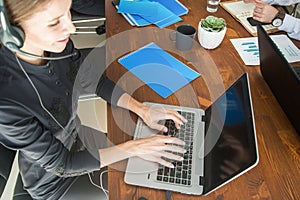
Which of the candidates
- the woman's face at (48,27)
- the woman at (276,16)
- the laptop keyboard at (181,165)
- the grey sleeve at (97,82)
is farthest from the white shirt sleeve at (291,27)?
the woman's face at (48,27)

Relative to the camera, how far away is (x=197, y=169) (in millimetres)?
939

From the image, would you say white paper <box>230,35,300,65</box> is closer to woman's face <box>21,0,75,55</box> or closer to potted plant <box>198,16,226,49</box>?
potted plant <box>198,16,226,49</box>

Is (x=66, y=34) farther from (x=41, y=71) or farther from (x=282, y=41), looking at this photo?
(x=282, y=41)

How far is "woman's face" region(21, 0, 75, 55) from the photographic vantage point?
0.82m

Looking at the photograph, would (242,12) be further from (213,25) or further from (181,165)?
(181,165)

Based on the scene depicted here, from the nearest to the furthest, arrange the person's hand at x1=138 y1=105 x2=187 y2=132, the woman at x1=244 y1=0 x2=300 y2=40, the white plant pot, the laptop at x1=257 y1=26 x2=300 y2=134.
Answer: the laptop at x1=257 y1=26 x2=300 y2=134, the person's hand at x1=138 y1=105 x2=187 y2=132, the white plant pot, the woman at x1=244 y1=0 x2=300 y2=40

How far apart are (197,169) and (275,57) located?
45 centimetres

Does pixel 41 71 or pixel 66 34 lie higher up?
pixel 66 34

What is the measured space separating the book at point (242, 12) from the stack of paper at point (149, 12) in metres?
0.22

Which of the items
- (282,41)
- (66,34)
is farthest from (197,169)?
(282,41)

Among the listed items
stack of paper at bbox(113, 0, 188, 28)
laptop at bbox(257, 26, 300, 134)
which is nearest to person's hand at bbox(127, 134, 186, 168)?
laptop at bbox(257, 26, 300, 134)

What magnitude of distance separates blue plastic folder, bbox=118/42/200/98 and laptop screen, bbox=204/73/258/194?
170 millimetres

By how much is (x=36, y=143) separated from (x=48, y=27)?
0.33 metres

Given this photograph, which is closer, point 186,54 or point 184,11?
point 186,54
